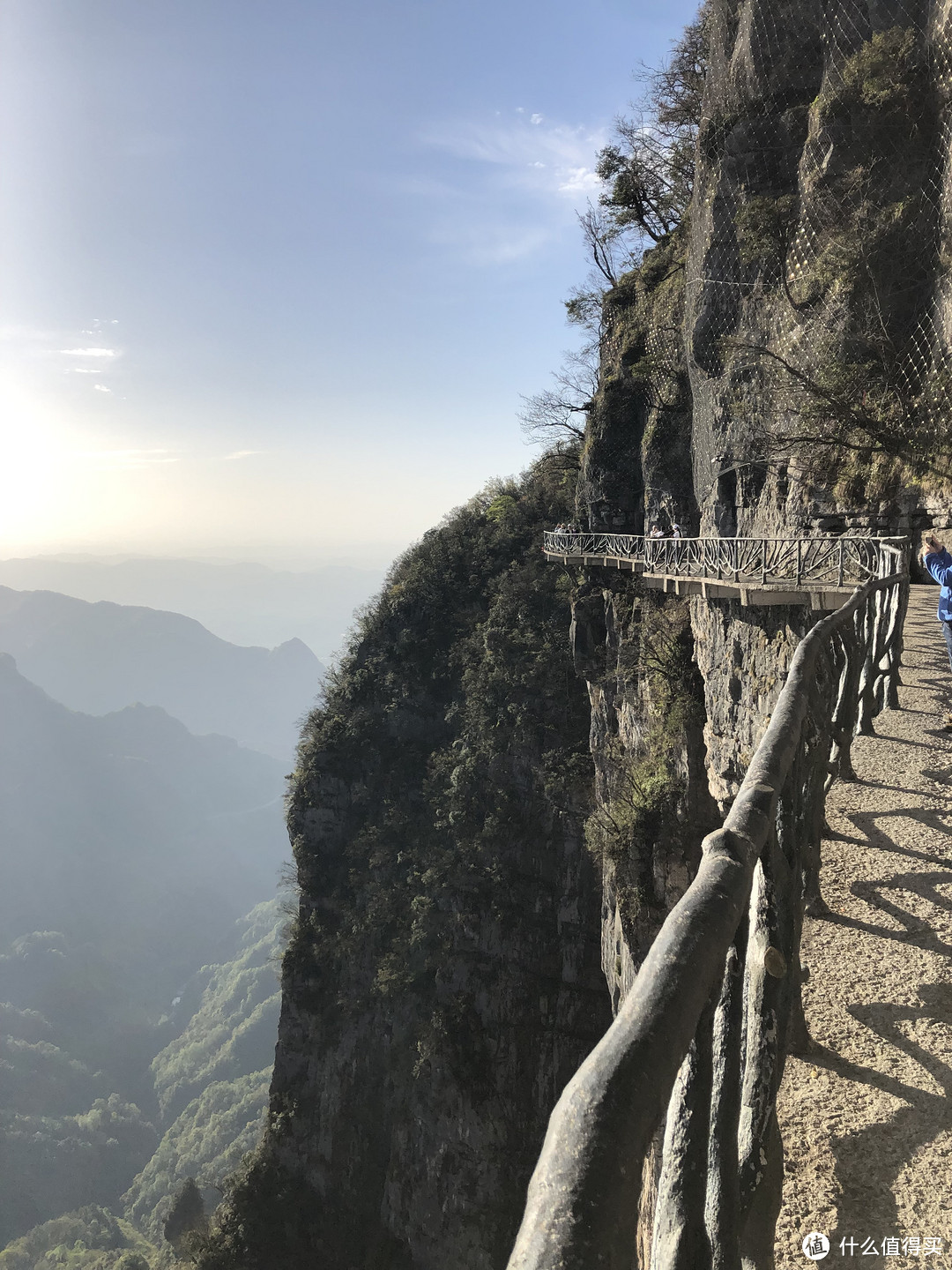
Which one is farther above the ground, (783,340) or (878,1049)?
(783,340)

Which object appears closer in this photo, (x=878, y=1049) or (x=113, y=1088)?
(x=878, y=1049)

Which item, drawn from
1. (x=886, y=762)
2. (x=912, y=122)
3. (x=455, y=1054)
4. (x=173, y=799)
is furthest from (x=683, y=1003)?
(x=173, y=799)

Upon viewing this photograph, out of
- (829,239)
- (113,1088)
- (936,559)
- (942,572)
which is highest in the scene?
(829,239)

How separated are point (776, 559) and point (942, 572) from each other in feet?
14.8

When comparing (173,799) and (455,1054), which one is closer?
(455,1054)

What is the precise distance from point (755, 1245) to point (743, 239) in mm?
14513

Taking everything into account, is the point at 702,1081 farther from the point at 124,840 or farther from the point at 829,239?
the point at 124,840

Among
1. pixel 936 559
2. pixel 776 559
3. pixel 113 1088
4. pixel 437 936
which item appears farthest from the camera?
pixel 113 1088

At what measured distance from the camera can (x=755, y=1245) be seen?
1.42 meters

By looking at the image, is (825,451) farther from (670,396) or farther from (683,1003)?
(683,1003)

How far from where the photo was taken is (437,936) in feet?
74.6

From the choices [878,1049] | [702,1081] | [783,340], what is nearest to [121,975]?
[783,340]

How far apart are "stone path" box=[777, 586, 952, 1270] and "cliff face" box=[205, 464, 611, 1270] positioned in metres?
19.1

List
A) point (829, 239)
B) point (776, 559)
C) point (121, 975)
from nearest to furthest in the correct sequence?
1. point (776, 559)
2. point (829, 239)
3. point (121, 975)
